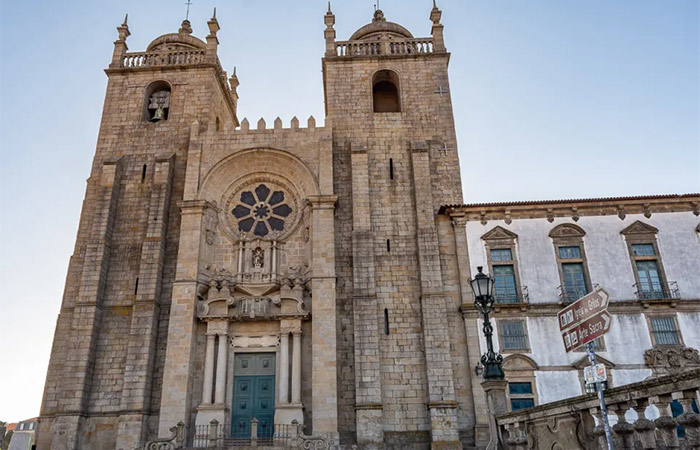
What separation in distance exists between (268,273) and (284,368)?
3.72 meters

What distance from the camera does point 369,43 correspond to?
87.4 feet

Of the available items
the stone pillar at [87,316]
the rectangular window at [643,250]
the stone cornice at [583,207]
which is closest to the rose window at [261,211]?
the stone pillar at [87,316]

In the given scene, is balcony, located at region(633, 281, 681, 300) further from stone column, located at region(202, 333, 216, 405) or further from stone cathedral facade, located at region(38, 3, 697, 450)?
stone column, located at region(202, 333, 216, 405)

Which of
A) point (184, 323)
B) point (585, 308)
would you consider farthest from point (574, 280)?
point (585, 308)

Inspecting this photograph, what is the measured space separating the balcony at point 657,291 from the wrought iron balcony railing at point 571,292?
1.54m

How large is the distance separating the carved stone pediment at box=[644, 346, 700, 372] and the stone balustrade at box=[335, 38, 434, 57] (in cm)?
1621

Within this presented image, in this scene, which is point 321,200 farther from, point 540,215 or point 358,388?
point 540,215

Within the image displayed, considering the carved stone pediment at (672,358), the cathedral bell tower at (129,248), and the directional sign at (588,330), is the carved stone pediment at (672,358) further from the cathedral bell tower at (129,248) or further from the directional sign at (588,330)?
the cathedral bell tower at (129,248)

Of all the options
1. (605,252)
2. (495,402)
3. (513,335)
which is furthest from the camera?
(605,252)

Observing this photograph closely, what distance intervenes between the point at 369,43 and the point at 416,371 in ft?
52.0

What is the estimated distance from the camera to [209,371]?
63.7ft

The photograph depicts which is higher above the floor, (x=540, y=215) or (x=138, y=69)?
(x=138, y=69)

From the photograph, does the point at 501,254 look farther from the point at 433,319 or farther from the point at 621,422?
the point at 621,422

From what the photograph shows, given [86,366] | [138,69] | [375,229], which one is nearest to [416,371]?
[375,229]
